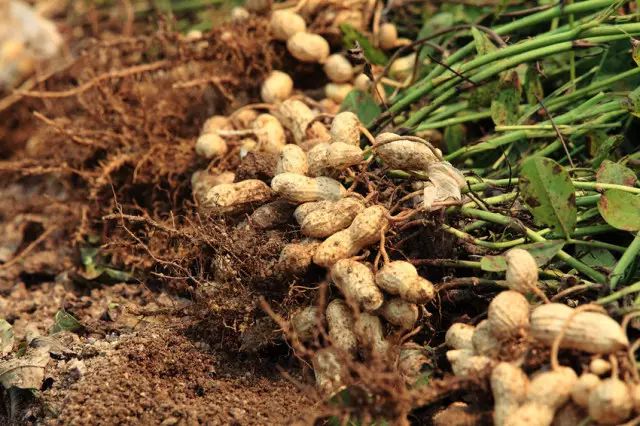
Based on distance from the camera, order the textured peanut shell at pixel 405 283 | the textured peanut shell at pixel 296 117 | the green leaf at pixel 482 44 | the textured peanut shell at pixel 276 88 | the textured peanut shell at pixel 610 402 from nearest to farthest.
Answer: the textured peanut shell at pixel 610 402
the textured peanut shell at pixel 405 283
the green leaf at pixel 482 44
the textured peanut shell at pixel 296 117
the textured peanut shell at pixel 276 88

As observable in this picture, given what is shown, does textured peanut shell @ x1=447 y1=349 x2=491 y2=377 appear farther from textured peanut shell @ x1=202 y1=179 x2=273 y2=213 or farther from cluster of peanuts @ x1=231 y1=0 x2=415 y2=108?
cluster of peanuts @ x1=231 y1=0 x2=415 y2=108

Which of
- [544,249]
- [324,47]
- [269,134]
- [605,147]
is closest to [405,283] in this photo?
[544,249]

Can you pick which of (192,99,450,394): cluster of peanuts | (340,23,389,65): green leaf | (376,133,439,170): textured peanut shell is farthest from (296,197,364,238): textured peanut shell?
(340,23,389,65): green leaf

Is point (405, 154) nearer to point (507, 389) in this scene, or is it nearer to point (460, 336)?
point (460, 336)

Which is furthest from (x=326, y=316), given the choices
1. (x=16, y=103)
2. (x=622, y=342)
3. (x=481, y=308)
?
(x=16, y=103)

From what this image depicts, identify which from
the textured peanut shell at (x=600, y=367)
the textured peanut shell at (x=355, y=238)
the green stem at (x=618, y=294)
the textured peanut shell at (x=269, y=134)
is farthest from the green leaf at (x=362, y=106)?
the textured peanut shell at (x=600, y=367)

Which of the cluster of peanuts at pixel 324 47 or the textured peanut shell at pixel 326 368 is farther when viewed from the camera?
the cluster of peanuts at pixel 324 47

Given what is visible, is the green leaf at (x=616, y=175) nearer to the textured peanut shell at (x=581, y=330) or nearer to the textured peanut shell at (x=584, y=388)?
the textured peanut shell at (x=581, y=330)
